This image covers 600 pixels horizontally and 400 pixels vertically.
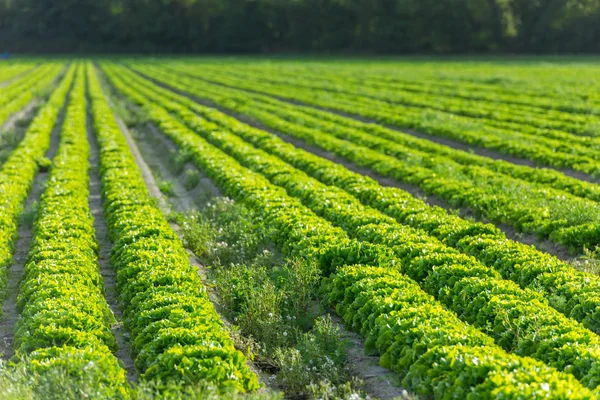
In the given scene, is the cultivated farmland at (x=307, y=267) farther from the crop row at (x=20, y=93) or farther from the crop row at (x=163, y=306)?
the crop row at (x=20, y=93)

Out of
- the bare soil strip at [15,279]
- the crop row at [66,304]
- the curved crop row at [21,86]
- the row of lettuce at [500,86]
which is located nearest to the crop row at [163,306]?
the crop row at [66,304]

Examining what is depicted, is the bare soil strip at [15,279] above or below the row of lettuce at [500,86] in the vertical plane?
below

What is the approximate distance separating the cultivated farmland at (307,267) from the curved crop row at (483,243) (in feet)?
0.14

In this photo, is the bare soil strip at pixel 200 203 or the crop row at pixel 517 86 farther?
the crop row at pixel 517 86

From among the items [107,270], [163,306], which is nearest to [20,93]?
[107,270]

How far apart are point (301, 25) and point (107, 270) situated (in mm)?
92062

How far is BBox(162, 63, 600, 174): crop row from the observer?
66.3ft

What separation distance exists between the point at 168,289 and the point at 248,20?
97.6 m

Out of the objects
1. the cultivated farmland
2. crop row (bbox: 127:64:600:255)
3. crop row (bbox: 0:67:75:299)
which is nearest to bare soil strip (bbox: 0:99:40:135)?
crop row (bbox: 0:67:75:299)

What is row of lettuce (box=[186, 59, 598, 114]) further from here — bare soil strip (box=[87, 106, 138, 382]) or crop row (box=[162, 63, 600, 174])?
bare soil strip (box=[87, 106, 138, 382])

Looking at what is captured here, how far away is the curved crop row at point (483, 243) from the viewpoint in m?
9.65

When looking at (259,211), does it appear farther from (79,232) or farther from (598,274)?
(598,274)

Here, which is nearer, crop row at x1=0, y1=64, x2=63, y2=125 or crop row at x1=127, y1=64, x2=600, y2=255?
crop row at x1=127, y1=64, x2=600, y2=255

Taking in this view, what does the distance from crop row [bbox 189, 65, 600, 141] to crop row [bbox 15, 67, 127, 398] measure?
16967mm
